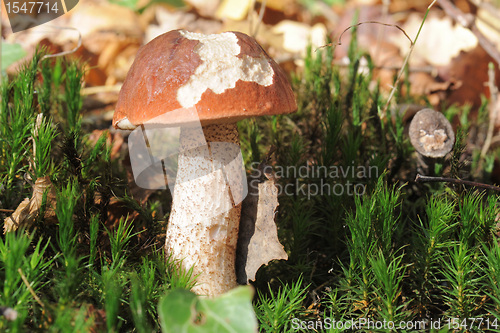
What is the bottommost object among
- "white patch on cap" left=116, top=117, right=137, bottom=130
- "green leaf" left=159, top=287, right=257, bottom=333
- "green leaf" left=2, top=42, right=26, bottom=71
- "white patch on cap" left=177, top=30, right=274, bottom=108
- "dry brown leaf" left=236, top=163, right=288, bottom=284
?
"dry brown leaf" left=236, top=163, right=288, bottom=284

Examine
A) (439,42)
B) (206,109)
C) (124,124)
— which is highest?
(206,109)

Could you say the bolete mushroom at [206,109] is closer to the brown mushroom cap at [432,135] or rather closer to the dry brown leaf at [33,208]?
the dry brown leaf at [33,208]

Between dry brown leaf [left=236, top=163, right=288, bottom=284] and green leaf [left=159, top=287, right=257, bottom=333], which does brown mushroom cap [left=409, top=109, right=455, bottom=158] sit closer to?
dry brown leaf [left=236, top=163, right=288, bottom=284]

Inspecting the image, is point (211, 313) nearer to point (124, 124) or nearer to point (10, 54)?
point (124, 124)

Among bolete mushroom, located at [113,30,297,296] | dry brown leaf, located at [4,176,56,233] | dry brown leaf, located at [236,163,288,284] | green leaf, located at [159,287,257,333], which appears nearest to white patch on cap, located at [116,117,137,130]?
bolete mushroom, located at [113,30,297,296]

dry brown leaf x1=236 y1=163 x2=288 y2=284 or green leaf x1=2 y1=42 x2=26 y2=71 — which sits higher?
green leaf x1=2 y1=42 x2=26 y2=71

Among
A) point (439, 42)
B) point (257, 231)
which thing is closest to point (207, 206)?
point (257, 231)
